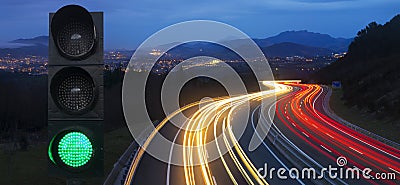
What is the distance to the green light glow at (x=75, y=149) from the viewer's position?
11.9 feet

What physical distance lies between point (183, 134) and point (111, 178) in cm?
2450

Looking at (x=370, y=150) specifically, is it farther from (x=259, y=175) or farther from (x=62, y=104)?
(x=62, y=104)

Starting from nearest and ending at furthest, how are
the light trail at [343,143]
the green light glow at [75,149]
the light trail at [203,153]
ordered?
the green light glow at [75,149]
the light trail at [203,153]
the light trail at [343,143]

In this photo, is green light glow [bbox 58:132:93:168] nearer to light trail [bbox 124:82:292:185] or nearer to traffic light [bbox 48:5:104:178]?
traffic light [bbox 48:5:104:178]

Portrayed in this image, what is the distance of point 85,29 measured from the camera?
3.77m

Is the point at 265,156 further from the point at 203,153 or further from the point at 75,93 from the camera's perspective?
the point at 75,93

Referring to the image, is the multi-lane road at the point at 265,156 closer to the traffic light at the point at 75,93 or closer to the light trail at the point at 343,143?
the light trail at the point at 343,143

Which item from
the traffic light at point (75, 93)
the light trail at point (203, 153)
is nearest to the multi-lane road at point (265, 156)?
the light trail at point (203, 153)

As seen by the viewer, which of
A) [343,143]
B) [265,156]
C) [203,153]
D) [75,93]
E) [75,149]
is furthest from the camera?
[343,143]

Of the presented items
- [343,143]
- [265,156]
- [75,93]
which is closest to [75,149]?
[75,93]

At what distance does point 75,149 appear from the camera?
367 cm

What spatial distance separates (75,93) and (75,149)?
0.39 meters

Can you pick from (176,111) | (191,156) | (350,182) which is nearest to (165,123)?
(176,111)

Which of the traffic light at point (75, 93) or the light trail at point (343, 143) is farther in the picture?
the light trail at point (343, 143)
